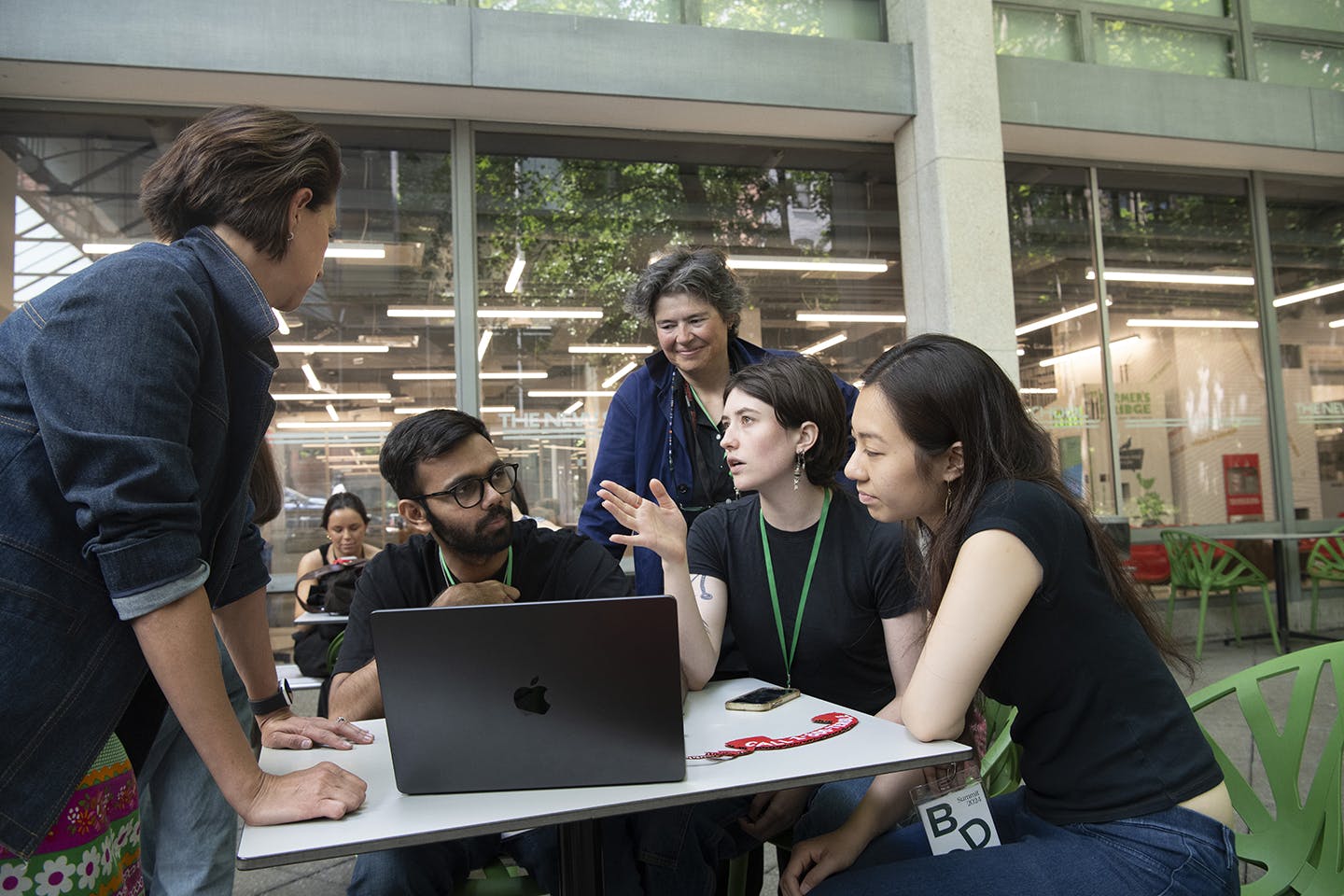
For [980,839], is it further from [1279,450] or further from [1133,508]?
[1279,450]

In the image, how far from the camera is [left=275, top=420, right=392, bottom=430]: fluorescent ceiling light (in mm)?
5887

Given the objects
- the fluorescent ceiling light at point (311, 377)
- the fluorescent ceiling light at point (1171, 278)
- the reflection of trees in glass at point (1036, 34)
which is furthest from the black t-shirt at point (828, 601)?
the fluorescent ceiling light at point (1171, 278)

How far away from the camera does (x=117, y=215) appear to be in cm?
568

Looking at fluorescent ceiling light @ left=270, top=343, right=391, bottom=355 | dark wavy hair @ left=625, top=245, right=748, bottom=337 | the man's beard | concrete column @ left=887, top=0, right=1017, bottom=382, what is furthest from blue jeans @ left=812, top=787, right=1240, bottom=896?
fluorescent ceiling light @ left=270, top=343, right=391, bottom=355

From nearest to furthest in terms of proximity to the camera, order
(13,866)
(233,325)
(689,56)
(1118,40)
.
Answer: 1. (13,866)
2. (233,325)
3. (689,56)
4. (1118,40)

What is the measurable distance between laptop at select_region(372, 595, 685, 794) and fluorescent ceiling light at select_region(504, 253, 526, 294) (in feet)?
16.7

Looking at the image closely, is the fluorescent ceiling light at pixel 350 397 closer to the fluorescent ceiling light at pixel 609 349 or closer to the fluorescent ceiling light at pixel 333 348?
the fluorescent ceiling light at pixel 333 348

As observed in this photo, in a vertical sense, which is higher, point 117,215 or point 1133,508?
point 117,215

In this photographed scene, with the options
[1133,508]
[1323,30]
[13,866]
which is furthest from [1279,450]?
[13,866]

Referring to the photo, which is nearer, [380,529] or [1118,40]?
[380,529]

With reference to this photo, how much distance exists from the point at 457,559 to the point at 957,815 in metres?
1.31

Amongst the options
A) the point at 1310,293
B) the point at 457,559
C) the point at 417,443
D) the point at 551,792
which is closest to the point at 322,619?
the point at 457,559

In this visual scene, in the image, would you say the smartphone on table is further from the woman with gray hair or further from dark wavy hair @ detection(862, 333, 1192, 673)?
the woman with gray hair

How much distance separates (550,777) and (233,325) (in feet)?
2.67
